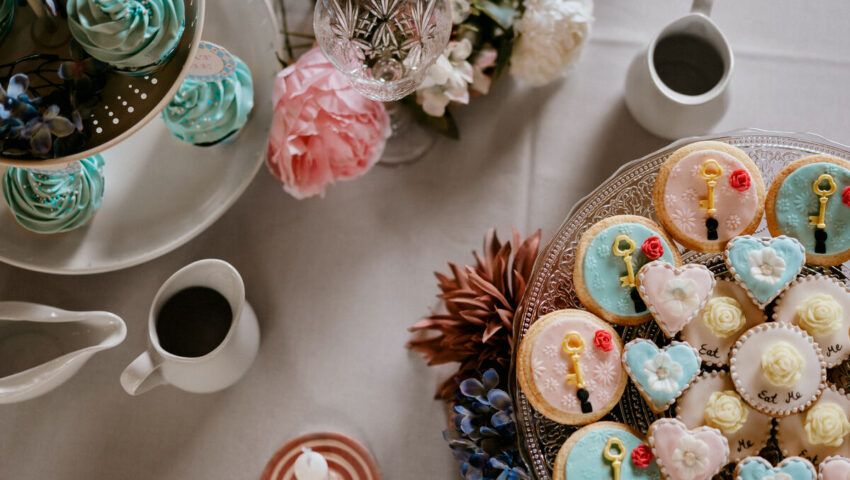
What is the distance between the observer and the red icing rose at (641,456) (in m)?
0.60

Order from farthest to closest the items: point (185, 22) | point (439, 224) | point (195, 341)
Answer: point (439, 224), point (195, 341), point (185, 22)

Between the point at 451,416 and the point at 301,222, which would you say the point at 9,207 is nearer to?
the point at 301,222

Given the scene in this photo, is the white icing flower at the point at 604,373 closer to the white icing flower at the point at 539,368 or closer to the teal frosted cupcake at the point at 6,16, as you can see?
the white icing flower at the point at 539,368

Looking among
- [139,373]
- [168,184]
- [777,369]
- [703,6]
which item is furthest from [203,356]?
[703,6]

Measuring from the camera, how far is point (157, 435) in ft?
2.68

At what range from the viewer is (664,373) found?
0.62m

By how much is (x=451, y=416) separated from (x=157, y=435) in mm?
364

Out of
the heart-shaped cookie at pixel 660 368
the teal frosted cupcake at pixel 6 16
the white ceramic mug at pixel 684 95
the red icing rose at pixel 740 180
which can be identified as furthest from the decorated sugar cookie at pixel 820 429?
the teal frosted cupcake at pixel 6 16

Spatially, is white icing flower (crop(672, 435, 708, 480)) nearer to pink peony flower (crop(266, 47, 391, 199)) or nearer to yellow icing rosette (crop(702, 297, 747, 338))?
yellow icing rosette (crop(702, 297, 747, 338))

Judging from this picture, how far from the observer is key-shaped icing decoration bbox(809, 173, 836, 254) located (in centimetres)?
64

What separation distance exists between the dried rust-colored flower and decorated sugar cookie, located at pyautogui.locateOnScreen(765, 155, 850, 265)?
0.82 feet

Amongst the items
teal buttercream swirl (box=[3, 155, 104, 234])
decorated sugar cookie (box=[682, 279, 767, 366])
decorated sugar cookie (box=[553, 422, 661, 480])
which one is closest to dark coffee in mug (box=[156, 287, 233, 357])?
teal buttercream swirl (box=[3, 155, 104, 234])

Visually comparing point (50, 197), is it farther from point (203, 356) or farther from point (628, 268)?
point (628, 268)

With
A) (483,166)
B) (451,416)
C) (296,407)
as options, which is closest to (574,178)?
(483,166)
